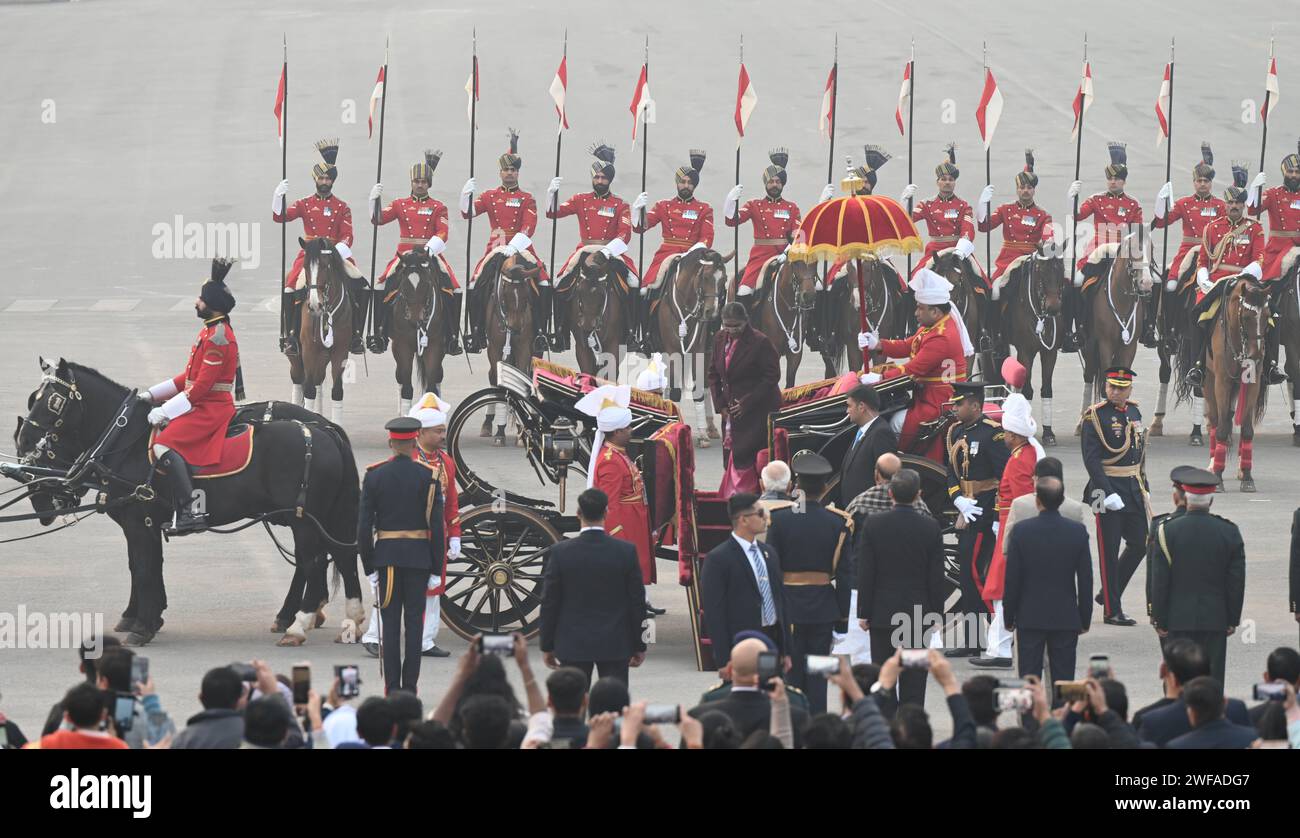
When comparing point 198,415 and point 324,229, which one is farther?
point 324,229

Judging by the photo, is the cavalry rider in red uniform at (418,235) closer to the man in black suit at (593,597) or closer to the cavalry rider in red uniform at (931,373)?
the cavalry rider in red uniform at (931,373)

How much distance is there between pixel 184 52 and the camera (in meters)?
53.3

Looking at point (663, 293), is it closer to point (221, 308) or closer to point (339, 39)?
point (221, 308)

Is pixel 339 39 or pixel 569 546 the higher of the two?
pixel 339 39

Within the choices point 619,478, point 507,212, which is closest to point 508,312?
point 507,212

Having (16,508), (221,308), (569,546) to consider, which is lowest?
(16,508)

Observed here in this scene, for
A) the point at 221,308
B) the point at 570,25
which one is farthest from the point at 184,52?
the point at 221,308

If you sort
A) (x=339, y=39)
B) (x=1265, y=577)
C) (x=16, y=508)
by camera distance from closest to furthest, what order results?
(x=1265, y=577) → (x=16, y=508) → (x=339, y=39)

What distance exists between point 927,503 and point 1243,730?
6.03 metres

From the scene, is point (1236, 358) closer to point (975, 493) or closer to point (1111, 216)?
point (1111, 216)

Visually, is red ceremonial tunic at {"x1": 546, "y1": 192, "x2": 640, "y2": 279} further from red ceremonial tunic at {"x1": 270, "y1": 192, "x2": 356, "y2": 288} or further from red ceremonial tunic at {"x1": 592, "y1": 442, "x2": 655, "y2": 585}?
red ceremonial tunic at {"x1": 592, "y1": 442, "x2": 655, "y2": 585}

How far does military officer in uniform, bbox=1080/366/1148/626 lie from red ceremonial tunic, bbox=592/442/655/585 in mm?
3066

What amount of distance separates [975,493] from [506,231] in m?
10.2

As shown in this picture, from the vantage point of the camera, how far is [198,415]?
13.7 meters
